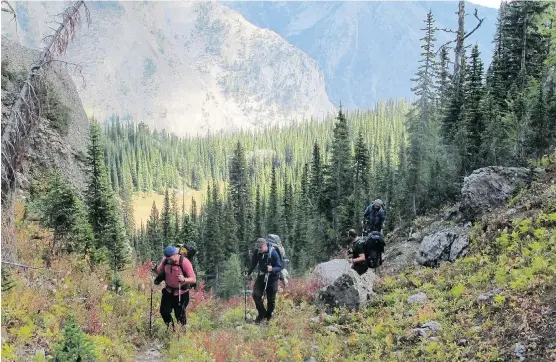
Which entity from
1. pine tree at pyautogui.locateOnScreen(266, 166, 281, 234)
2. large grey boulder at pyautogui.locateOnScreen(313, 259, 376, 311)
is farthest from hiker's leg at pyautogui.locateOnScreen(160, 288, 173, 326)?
pine tree at pyautogui.locateOnScreen(266, 166, 281, 234)

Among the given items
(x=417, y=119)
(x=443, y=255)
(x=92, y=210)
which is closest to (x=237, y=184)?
(x=417, y=119)

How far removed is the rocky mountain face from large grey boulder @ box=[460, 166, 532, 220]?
50.8 ft

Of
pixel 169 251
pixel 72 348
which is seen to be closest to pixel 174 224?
pixel 169 251

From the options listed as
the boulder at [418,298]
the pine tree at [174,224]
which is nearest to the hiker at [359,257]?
the boulder at [418,298]

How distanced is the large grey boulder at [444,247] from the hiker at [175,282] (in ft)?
26.0

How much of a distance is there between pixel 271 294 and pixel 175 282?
284 centimetres

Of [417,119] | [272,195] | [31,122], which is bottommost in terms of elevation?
[272,195]

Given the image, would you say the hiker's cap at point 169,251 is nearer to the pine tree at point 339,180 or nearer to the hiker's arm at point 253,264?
the hiker's arm at point 253,264

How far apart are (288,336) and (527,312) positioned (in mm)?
5477

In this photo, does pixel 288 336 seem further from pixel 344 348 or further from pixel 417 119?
pixel 417 119

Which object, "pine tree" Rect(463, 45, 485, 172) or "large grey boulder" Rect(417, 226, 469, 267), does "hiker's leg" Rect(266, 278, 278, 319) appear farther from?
"pine tree" Rect(463, 45, 485, 172)

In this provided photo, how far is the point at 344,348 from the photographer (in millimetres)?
10148

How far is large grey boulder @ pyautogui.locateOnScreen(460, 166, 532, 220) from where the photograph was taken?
52.1 feet

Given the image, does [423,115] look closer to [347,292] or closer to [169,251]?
[347,292]
